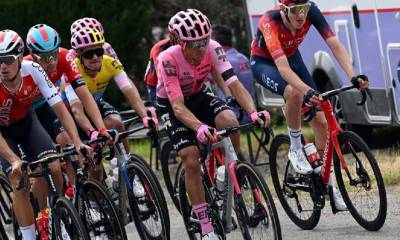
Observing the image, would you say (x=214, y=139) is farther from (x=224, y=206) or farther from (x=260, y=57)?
(x=260, y=57)

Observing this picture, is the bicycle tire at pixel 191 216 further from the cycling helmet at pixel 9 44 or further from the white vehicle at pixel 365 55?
the white vehicle at pixel 365 55

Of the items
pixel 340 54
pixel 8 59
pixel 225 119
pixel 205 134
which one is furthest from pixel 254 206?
pixel 8 59

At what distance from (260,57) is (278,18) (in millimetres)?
490

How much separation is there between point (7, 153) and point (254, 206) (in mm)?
1807

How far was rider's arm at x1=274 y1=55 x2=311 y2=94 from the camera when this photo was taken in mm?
9992

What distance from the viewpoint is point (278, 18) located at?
1070cm

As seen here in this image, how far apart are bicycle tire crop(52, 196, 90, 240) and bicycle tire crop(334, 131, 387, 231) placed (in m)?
2.09

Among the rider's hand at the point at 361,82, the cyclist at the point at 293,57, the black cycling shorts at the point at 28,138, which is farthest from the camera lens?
the cyclist at the point at 293,57

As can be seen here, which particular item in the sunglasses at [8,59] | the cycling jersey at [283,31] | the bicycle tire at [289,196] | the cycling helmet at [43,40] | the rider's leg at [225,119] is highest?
the sunglasses at [8,59]

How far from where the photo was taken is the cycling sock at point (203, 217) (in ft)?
32.0

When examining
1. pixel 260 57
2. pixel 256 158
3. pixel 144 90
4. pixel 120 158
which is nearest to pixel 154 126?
pixel 120 158

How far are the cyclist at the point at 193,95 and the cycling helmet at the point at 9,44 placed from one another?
103cm

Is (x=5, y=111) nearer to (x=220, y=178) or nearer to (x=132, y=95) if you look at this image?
(x=132, y=95)

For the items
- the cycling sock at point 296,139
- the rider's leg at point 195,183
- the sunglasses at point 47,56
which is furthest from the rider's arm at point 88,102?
the cycling sock at point 296,139
